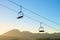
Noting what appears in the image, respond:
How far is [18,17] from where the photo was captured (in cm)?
2983

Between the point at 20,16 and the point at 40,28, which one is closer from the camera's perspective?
the point at 20,16

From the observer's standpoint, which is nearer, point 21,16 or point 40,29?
point 21,16

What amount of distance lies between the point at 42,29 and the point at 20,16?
8978mm

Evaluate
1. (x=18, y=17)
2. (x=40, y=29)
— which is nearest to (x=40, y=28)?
(x=40, y=29)

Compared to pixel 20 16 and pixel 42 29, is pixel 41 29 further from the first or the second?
pixel 20 16

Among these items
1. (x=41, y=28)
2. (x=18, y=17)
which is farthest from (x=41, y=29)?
(x=18, y=17)

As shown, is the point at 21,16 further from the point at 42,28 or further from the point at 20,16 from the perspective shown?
the point at 42,28

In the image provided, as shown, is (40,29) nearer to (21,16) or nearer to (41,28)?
(41,28)

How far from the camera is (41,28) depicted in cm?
3719

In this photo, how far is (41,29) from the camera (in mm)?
37188

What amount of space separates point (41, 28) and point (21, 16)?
8.91 meters

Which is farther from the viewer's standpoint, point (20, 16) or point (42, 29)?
point (42, 29)

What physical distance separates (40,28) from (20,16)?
8971 millimetres

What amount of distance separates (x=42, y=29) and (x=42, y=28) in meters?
0.23
